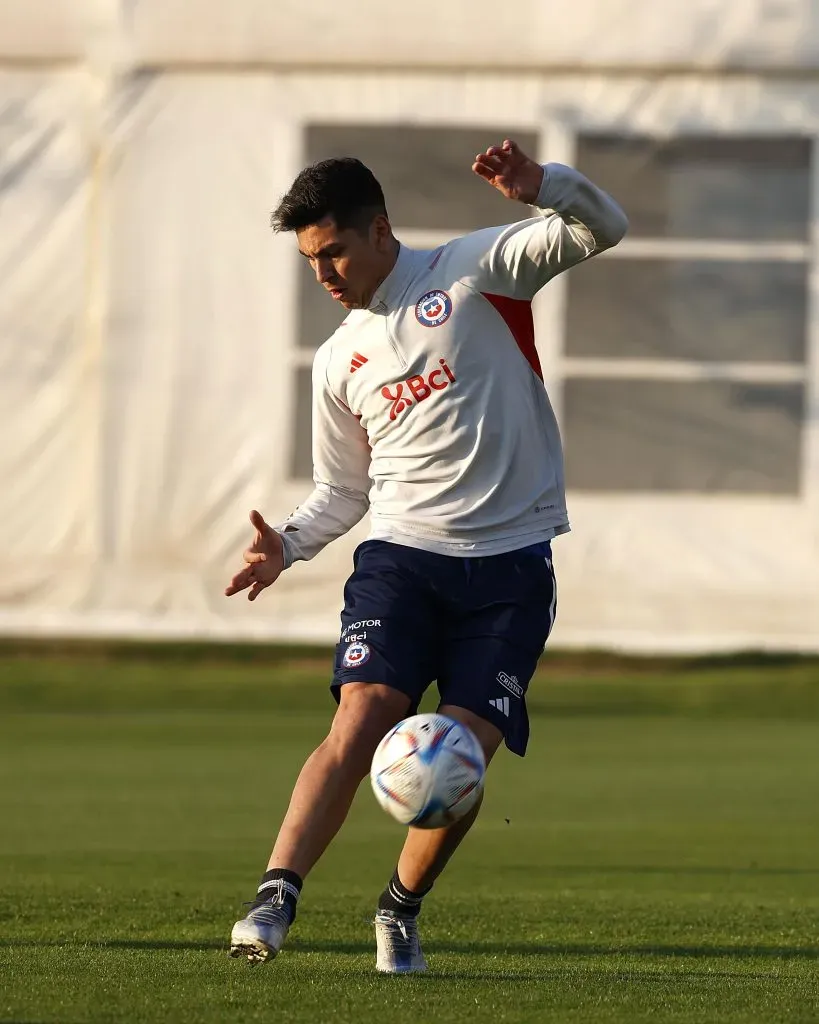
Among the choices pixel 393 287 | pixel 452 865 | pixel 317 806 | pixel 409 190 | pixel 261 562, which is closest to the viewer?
pixel 317 806

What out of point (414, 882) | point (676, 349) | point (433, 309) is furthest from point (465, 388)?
point (676, 349)

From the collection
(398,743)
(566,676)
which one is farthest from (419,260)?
(566,676)

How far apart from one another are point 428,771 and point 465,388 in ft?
3.28

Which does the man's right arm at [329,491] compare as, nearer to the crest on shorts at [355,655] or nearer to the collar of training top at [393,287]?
the collar of training top at [393,287]

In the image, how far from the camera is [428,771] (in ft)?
14.9

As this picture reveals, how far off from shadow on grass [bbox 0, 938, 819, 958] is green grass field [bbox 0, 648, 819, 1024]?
0.05 feet

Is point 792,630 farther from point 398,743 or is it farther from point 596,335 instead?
point 398,743

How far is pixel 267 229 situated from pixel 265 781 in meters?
6.92

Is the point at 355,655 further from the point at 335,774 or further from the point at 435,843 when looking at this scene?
the point at 435,843

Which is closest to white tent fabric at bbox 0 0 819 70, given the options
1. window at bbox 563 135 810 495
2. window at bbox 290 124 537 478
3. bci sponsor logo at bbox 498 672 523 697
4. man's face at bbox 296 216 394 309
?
window at bbox 290 124 537 478

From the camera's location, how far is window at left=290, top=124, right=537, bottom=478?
15.8 metres

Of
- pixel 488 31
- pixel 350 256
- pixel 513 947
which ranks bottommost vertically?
pixel 513 947

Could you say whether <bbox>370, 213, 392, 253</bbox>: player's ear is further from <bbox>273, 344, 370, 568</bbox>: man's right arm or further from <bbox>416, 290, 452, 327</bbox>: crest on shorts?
<bbox>273, 344, 370, 568</bbox>: man's right arm

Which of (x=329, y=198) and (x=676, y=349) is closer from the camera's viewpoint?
(x=329, y=198)
